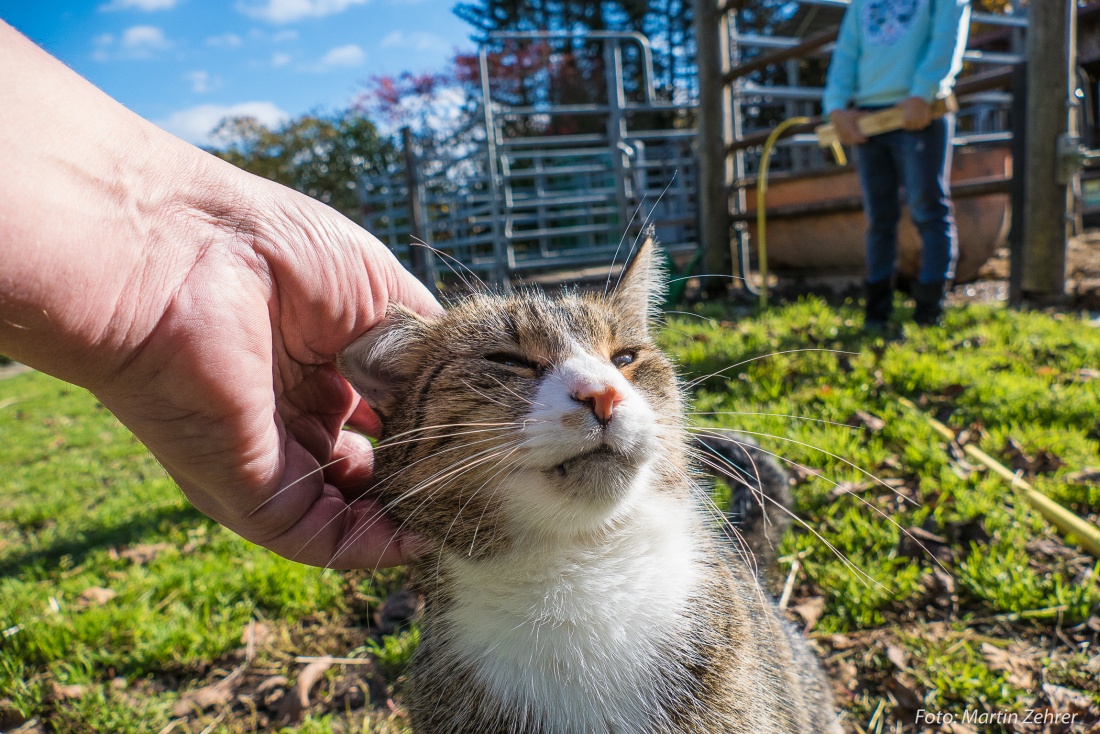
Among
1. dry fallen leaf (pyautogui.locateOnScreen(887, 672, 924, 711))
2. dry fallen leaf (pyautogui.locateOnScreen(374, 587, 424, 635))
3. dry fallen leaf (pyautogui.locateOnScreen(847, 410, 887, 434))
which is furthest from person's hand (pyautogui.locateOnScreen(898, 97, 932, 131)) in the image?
dry fallen leaf (pyautogui.locateOnScreen(374, 587, 424, 635))

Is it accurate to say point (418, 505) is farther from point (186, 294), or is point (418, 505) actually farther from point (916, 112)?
point (916, 112)

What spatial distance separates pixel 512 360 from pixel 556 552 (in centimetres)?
48

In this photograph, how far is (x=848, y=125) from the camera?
16.6ft

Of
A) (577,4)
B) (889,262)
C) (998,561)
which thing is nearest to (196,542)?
(998,561)

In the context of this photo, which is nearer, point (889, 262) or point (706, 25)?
point (889, 262)

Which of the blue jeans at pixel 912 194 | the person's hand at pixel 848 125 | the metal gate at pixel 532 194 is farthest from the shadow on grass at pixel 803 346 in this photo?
the metal gate at pixel 532 194

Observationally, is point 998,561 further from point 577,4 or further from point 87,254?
point 577,4

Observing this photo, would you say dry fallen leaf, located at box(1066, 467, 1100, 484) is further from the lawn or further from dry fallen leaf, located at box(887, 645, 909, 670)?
dry fallen leaf, located at box(887, 645, 909, 670)

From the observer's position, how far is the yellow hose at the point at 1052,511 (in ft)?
8.09

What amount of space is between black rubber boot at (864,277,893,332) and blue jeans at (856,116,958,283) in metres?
0.05

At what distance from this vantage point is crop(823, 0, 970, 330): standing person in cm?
460

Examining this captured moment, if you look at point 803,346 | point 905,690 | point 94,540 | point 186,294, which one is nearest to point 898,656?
point 905,690

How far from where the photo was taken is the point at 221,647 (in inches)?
98.6

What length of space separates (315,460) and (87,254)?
0.75 meters
